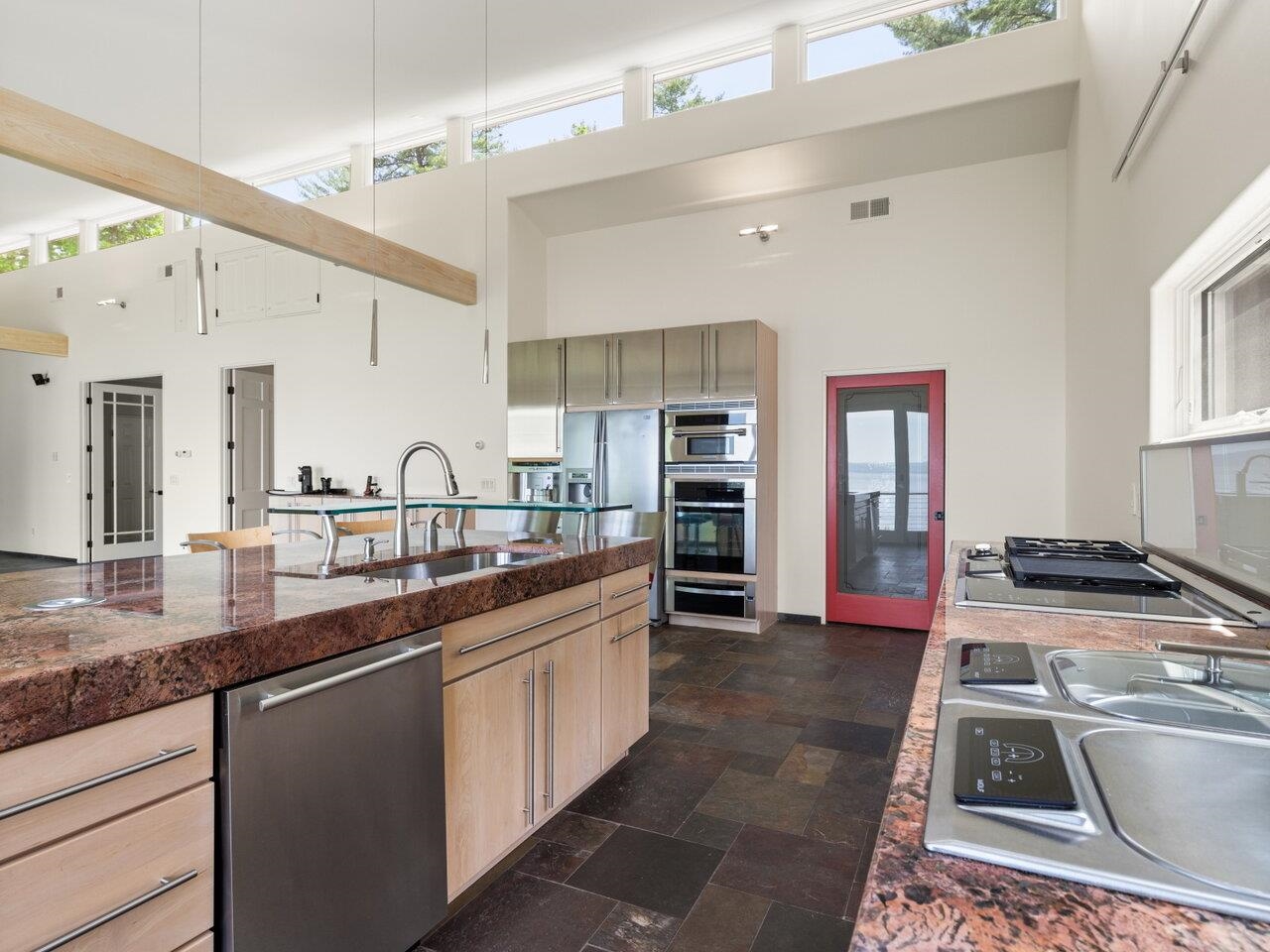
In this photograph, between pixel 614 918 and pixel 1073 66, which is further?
pixel 1073 66

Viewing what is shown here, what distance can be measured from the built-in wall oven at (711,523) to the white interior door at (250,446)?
5131 millimetres

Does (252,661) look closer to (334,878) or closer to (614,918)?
(334,878)

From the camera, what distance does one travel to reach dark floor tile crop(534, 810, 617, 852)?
2.31m

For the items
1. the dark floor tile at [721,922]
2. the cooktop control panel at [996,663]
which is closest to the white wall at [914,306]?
the dark floor tile at [721,922]

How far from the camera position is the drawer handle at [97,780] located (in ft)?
3.29

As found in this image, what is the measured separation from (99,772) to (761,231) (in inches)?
212

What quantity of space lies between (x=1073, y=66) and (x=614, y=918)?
4.96m

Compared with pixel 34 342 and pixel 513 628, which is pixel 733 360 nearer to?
pixel 513 628

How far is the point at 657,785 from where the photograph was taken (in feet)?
8.89

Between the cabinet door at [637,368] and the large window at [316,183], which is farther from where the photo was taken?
the large window at [316,183]

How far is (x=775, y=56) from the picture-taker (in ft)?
16.2

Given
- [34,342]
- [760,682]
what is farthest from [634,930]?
[34,342]

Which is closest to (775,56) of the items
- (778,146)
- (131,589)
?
(778,146)

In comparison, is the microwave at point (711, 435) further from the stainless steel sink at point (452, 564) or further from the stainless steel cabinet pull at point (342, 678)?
the stainless steel cabinet pull at point (342, 678)
